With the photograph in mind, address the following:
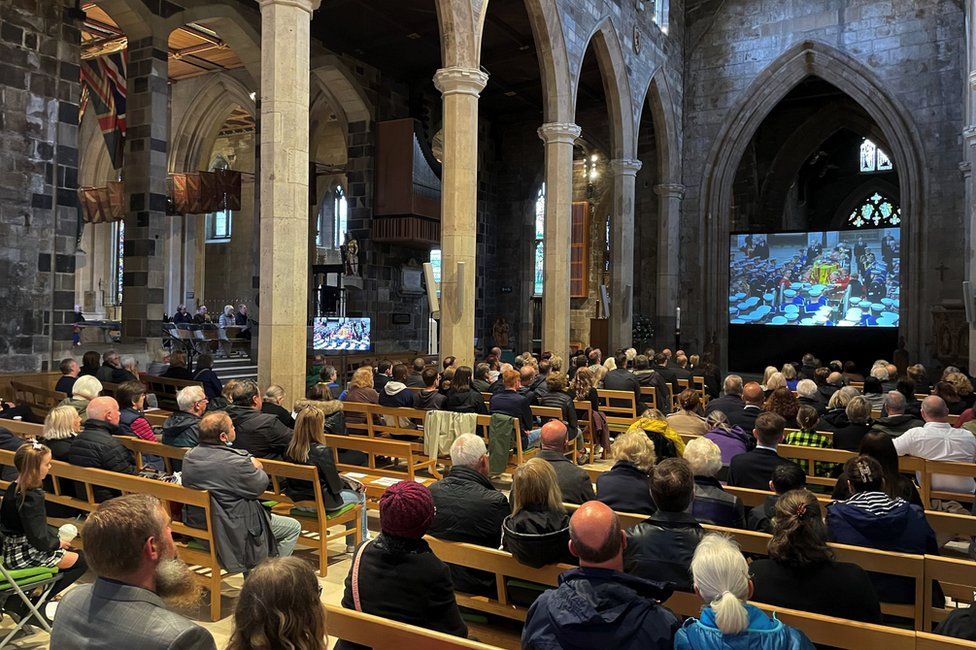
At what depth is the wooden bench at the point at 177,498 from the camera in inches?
146

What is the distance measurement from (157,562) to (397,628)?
70cm

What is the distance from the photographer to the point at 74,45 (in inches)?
424

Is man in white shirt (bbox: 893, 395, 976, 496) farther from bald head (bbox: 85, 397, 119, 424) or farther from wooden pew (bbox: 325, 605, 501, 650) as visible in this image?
bald head (bbox: 85, 397, 119, 424)

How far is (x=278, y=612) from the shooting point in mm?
1664

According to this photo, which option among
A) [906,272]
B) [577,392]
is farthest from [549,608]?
[906,272]

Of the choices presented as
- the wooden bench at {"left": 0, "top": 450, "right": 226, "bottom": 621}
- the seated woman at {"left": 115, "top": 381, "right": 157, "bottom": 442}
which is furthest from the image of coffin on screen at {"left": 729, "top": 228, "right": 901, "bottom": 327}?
the wooden bench at {"left": 0, "top": 450, "right": 226, "bottom": 621}

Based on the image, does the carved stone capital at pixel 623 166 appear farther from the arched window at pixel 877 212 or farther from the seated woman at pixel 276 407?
the arched window at pixel 877 212

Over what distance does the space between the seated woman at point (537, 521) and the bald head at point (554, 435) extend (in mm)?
950

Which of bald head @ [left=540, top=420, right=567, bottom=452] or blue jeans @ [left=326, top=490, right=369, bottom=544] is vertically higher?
bald head @ [left=540, top=420, right=567, bottom=452]

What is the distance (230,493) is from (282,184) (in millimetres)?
4742

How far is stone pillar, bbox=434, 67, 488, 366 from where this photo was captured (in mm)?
11008

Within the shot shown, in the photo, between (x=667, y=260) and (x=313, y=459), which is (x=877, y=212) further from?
(x=313, y=459)

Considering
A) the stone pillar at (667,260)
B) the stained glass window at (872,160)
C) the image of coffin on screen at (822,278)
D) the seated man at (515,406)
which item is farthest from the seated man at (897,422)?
the stained glass window at (872,160)

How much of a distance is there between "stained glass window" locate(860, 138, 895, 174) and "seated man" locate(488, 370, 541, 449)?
24994mm
